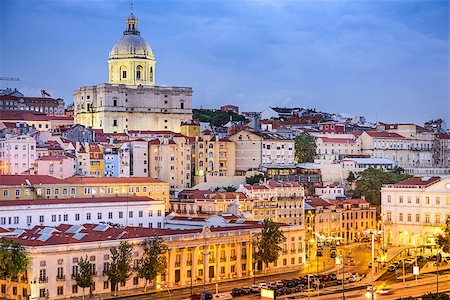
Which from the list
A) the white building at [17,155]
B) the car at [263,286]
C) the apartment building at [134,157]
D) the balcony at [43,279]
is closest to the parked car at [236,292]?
the car at [263,286]

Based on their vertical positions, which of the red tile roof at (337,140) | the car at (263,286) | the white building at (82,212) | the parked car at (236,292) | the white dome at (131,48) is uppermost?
the white dome at (131,48)

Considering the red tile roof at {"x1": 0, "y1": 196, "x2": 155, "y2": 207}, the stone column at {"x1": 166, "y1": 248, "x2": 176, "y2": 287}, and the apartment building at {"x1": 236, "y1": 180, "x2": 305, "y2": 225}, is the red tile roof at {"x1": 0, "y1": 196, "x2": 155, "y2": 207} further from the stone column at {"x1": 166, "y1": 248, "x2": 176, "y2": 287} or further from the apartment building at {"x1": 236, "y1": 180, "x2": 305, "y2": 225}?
the stone column at {"x1": 166, "y1": 248, "x2": 176, "y2": 287}

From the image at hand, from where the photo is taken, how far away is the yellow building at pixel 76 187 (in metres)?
76.6

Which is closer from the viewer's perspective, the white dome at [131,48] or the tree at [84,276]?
the tree at [84,276]

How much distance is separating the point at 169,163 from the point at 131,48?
28090 mm

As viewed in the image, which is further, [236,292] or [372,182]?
[372,182]

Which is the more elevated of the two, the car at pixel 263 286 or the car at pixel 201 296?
the car at pixel 263 286

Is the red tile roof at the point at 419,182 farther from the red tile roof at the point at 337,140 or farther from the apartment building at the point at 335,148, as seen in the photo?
the red tile roof at the point at 337,140

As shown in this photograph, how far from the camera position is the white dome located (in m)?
123

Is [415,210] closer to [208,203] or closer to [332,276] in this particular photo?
[208,203]

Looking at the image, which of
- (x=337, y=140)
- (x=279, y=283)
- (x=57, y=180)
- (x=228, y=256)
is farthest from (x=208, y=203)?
(x=337, y=140)

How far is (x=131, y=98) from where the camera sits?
11962 centimetres

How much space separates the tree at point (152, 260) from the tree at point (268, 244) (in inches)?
354

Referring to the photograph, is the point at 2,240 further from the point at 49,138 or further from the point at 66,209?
the point at 49,138
